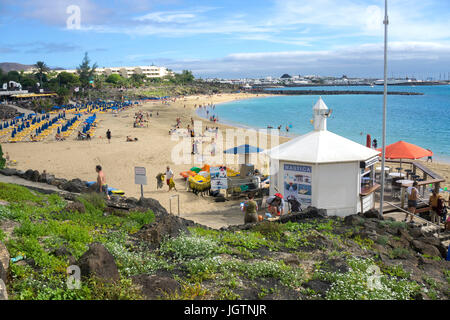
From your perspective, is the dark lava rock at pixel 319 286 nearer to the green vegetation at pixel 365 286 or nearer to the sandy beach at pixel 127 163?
the green vegetation at pixel 365 286

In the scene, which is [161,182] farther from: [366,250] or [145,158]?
[366,250]

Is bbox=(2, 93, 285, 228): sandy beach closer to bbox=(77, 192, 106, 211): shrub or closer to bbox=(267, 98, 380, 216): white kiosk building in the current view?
bbox=(267, 98, 380, 216): white kiosk building

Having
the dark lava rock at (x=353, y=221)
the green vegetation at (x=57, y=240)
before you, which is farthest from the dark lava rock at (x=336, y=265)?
the dark lava rock at (x=353, y=221)

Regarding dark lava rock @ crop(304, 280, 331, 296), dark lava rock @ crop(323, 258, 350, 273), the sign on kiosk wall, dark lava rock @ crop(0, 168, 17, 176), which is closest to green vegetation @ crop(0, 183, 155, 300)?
dark lava rock @ crop(304, 280, 331, 296)

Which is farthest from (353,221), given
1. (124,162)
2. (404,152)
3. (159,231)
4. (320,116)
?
(124,162)

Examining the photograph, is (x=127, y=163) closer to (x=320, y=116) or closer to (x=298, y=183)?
(x=298, y=183)

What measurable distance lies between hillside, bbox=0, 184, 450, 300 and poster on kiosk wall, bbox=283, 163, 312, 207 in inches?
72.3

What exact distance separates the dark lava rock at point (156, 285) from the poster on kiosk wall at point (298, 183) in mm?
6840

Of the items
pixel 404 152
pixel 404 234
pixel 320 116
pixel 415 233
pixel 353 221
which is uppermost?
pixel 320 116

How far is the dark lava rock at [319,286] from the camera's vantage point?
16.2 feet

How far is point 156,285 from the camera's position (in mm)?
4586

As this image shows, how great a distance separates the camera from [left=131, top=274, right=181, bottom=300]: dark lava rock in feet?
14.5

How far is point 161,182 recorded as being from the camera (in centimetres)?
1572

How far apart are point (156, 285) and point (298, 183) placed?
23.4 ft
